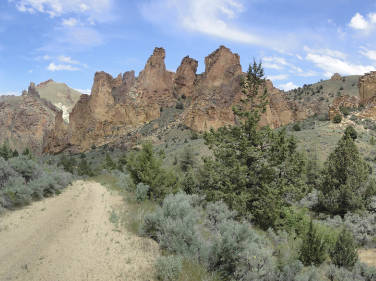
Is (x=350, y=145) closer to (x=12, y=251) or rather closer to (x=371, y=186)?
(x=371, y=186)

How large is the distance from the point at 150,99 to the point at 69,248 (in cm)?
5989


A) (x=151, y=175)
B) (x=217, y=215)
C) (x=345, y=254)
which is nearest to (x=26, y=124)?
(x=151, y=175)

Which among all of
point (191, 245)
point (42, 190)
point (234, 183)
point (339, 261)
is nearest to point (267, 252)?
point (191, 245)

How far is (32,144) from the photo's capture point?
80938mm

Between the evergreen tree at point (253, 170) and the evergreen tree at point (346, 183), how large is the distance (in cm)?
434

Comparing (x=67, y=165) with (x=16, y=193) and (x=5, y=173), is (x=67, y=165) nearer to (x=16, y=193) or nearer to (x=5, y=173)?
(x=5, y=173)

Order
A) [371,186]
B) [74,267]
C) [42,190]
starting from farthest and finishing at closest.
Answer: [371,186], [42,190], [74,267]

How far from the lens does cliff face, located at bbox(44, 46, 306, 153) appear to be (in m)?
55.9

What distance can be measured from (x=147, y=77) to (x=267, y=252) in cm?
6400

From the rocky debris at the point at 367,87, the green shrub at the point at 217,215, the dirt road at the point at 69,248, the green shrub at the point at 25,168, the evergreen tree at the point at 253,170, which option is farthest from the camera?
the rocky debris at the point at 367,87

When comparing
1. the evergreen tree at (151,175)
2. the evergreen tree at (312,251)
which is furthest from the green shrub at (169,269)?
the evergreen tree at (151,175)

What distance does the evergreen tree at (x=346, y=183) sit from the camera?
13.6 meters

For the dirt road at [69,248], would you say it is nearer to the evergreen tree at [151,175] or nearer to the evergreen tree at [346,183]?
the evergreen tree at [151,175]

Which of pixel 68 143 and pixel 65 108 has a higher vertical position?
pixel 65 108
